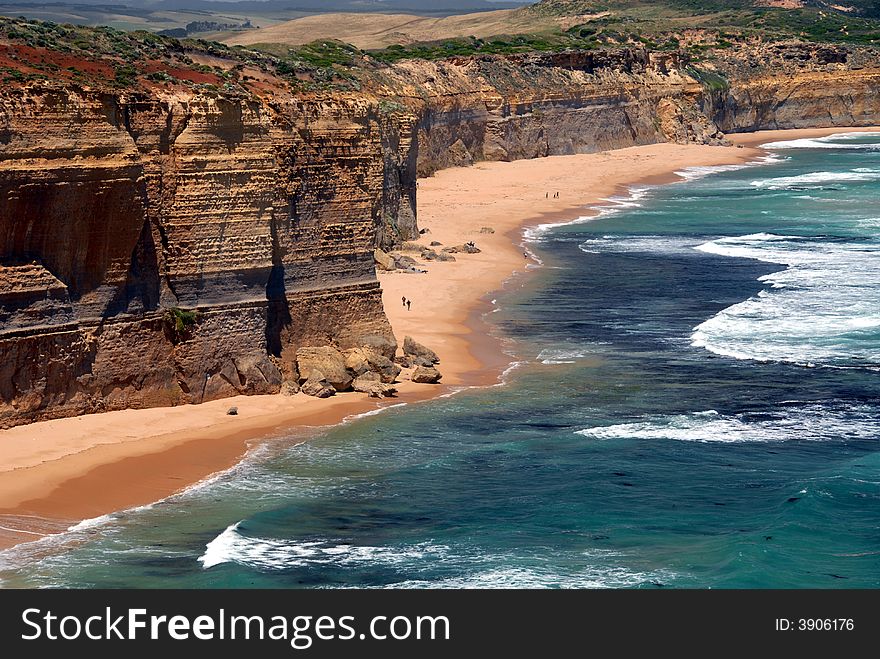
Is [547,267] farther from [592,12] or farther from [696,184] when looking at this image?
[592,12]

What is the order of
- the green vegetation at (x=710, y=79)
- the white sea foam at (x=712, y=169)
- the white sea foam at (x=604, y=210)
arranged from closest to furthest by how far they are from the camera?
the white sea foam at (x=604, y=210)
the white sea foam at (x=712, y=169)
the green vegetation at (x=710, y=79)

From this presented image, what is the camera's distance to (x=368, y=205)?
35.2 metres

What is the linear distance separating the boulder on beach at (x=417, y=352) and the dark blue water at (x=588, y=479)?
7.27 ft

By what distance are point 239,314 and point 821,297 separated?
72.4ft

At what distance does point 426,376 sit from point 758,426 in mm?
7879

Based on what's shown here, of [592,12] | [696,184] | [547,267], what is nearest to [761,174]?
[696,184]

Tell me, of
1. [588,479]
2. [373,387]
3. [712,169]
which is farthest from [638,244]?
[712,169]

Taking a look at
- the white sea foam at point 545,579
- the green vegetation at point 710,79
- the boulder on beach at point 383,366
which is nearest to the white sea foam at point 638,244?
the boulder on beach at point 383,366

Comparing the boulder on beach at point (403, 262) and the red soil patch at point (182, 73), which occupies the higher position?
the red soil patch at point (182, 73)

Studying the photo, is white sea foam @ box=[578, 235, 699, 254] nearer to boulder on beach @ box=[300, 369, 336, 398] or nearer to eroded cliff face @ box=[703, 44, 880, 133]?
boulder on beach @ box=[300, 369, 336, 398]

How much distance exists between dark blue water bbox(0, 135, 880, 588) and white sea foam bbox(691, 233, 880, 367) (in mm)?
136

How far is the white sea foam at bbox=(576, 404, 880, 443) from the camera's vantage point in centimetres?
3098

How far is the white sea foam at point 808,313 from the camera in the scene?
39.2 m

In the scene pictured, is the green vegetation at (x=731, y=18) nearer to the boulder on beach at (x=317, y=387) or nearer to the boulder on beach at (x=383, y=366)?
the boulder on beach at (x=383, y=366)
